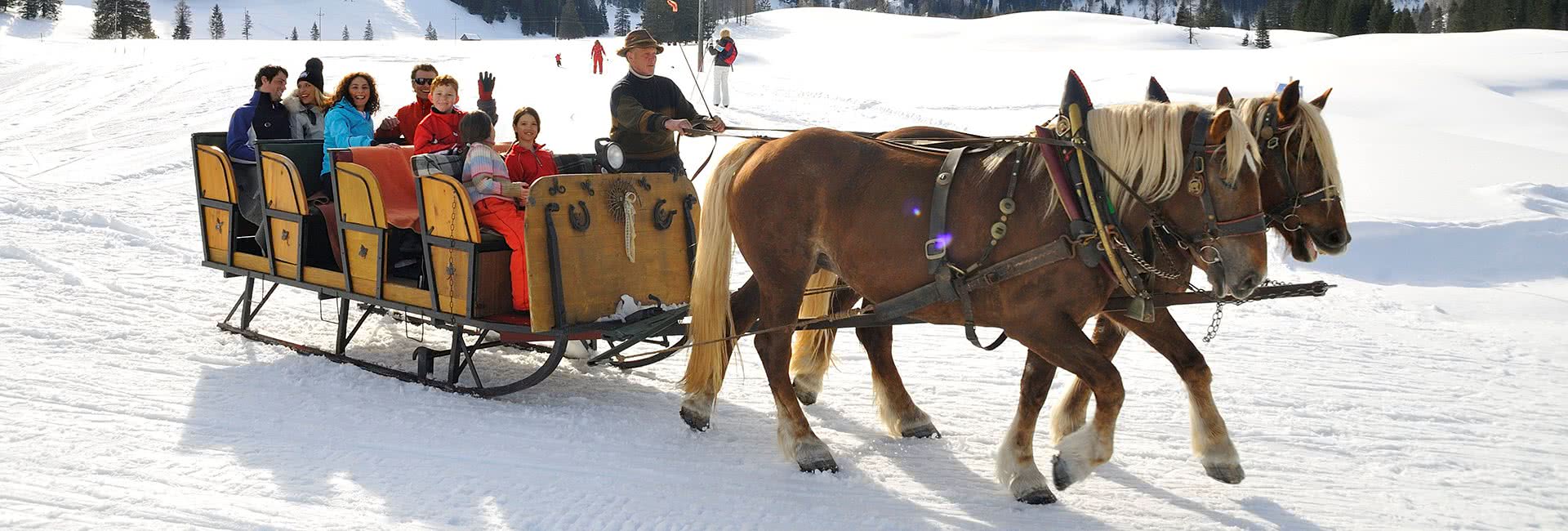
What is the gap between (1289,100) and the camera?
3.88 m

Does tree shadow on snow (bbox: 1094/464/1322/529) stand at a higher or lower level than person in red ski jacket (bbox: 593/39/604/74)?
lower

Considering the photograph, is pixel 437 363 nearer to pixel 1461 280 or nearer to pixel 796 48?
pixel 1461 280

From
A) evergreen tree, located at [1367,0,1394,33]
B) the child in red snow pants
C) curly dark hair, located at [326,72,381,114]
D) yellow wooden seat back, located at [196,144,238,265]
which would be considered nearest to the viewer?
the child in red snow pants

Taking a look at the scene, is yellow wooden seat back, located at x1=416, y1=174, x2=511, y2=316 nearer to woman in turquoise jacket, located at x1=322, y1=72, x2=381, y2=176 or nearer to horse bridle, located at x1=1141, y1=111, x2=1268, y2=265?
woman in turquoise jacket, located at x1=322, y1=72, x2=381, y2=176

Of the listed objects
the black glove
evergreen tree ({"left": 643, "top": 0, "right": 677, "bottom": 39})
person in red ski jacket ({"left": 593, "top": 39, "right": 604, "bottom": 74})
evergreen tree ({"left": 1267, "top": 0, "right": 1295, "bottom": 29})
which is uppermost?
evergreen tree ({"left": 1267, "top": 0, "right": 1295, "bottom": 29})

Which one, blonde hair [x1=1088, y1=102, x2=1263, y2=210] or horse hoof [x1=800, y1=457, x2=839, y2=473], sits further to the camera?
horse hoof [x1=800, y1=457, x2=839, y2=473]

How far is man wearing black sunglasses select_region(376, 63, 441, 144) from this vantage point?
7523 millimetres

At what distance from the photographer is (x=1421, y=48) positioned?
28984 mm

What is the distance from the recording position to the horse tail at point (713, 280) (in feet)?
17.0

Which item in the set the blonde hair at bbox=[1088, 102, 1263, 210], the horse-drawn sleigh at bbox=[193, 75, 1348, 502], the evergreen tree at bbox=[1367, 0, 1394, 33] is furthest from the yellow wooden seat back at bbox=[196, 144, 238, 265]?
the evergreen tree at bbox=[1367, 0, 1394, 33]

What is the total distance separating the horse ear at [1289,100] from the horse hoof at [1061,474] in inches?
58.2

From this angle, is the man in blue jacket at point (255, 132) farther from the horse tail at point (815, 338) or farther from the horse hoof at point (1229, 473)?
the horse hoof at point (1229, 473)

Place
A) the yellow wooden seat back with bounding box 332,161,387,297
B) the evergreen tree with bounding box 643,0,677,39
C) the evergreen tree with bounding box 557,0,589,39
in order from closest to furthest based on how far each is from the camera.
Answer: the yellow wooden seat back with bounding box 332,161,387,297, the evergreen tree with bounding box 643,0,677,39, the evergreen tree with bounding box 557,0,589,39

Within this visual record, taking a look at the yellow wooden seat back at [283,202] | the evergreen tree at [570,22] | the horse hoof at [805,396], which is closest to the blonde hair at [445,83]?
the yellow wooden seat back at [283,202]
